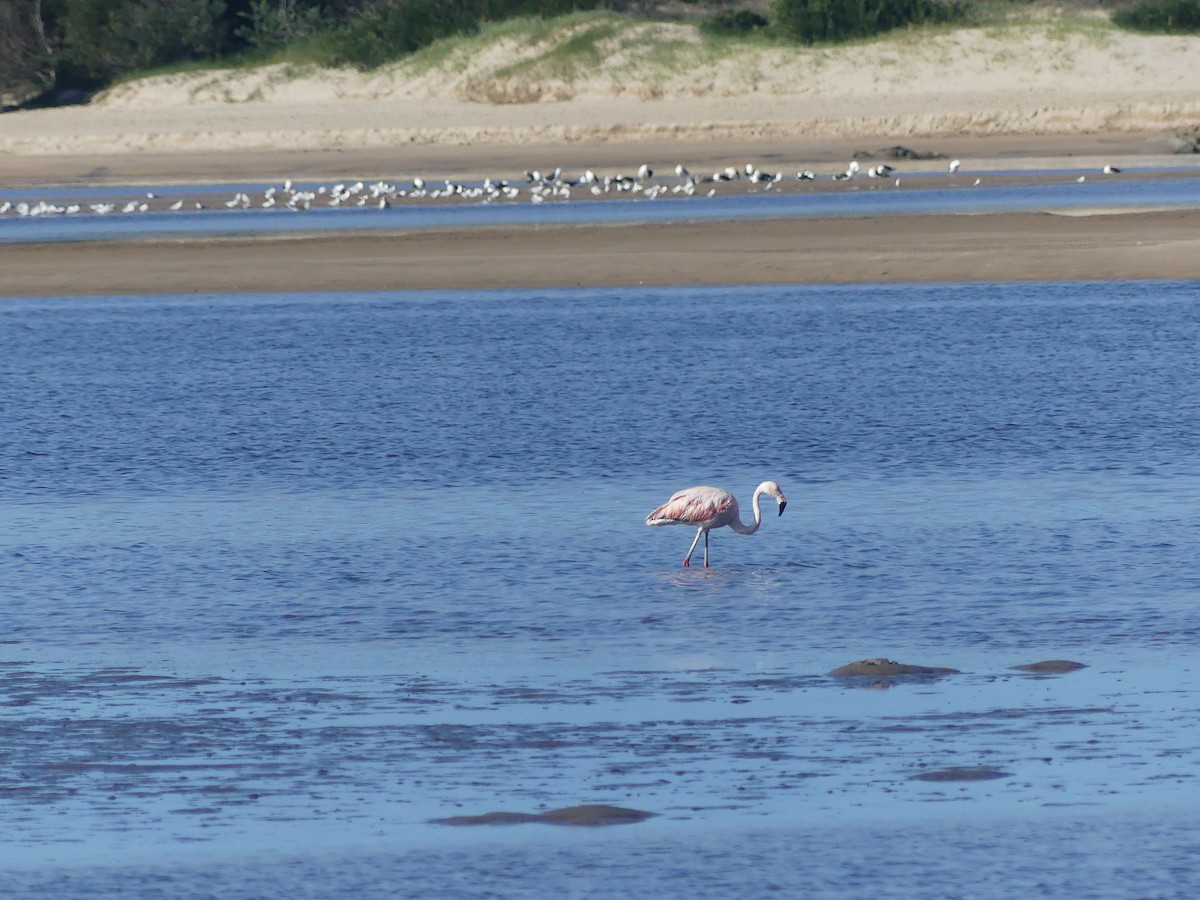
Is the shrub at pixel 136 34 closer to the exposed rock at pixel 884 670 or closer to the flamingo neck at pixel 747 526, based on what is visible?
the flamingo neck at pixel 747 526

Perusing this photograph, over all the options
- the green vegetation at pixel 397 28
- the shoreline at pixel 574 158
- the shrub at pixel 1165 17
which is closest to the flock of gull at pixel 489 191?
the shoreline at pixel 574 158

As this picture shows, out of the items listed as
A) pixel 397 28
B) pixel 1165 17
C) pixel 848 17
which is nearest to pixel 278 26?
pixel 397 28

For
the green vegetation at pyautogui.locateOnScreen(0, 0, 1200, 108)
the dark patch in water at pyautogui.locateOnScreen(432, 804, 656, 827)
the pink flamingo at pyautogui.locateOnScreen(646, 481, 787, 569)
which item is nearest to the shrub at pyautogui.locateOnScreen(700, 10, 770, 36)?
the green vegetation at pyautogui.locateOnScreen(0, 0, 1200, 108)

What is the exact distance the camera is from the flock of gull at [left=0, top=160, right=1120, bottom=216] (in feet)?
122

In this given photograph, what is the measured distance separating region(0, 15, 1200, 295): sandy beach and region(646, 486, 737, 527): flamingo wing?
629 inches

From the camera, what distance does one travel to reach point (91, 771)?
6.99 meters

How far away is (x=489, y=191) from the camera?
37.5 m

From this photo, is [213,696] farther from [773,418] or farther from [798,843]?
[773,418]

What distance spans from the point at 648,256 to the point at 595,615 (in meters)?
17.7

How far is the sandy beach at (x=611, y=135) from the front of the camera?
2792 cm

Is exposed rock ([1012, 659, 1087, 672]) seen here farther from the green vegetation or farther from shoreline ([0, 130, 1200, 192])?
the green vegetation

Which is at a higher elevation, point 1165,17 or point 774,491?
point 774,491

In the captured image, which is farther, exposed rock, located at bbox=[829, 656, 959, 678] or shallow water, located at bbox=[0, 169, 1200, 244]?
shallow water, located at bbox=[0, 169, 1200, 244]

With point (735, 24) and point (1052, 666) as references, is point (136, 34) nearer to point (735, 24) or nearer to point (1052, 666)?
point (735, 24)
